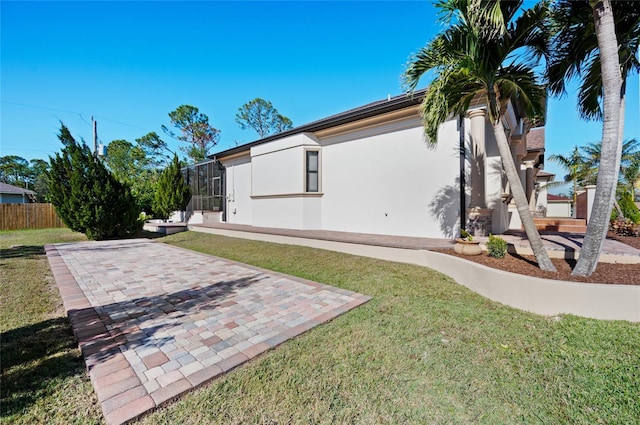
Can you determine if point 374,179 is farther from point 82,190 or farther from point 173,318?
point 82,190

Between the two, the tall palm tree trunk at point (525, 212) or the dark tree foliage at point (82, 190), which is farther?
the dark tree foliage at point (82, 190)

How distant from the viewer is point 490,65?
4.86m

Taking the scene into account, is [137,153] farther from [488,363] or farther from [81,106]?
[488,363]

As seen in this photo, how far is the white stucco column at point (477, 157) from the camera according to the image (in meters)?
7.80

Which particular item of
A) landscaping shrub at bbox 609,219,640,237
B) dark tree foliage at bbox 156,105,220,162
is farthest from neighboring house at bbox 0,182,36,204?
landscaping shrub at bbox 609,219,640,237

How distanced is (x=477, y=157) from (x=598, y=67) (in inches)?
121

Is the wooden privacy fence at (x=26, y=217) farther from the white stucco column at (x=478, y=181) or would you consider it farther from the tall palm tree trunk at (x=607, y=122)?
the tall palm tree trunk at (x=607, y=122)

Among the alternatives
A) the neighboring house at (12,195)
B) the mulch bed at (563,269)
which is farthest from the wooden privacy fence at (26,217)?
the mulch bed at (563,269)

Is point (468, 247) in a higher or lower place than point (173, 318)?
higher

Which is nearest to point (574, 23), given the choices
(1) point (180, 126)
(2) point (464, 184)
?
(2) point (464, 184)

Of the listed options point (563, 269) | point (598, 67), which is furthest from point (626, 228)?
point (563, 269)

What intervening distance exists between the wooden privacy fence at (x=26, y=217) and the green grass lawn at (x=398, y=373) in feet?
60.8

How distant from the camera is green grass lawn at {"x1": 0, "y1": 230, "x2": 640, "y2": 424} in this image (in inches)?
83.0

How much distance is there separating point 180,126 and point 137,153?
7134 mm
